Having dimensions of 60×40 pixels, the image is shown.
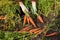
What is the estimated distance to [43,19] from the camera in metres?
1.93

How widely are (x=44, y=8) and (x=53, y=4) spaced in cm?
11

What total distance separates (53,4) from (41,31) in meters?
0.33

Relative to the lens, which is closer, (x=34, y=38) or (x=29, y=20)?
(x=34, y=38)

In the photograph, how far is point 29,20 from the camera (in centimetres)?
197

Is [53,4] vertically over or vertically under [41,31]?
over

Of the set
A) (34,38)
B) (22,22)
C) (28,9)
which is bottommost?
(34,38)

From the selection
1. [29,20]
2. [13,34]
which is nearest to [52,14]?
[29,20]

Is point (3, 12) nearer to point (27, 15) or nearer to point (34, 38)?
point (27, 15)

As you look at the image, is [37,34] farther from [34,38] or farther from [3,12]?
[3,12]

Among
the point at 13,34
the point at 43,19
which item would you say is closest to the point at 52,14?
the point at 43,19

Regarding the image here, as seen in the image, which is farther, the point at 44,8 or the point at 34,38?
the point at 44,8

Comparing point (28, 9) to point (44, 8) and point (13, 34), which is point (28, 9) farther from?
point (13, 34)

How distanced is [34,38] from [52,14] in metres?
0.33

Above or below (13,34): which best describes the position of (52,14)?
above
